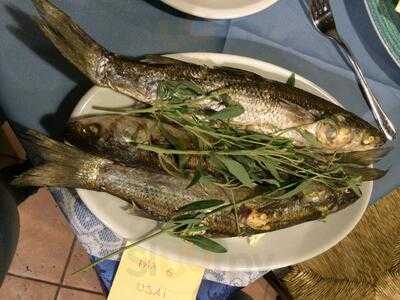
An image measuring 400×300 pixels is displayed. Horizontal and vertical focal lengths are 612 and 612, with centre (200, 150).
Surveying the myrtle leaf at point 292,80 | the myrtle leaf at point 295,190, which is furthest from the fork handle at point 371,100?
the myrtle leaf at point 295,190

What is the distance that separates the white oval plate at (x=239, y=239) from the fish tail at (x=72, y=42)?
0.04 metres

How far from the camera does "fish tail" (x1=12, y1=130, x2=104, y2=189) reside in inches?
31.1

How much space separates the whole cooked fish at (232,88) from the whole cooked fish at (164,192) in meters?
0.09

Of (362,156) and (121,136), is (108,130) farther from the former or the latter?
(362,156)

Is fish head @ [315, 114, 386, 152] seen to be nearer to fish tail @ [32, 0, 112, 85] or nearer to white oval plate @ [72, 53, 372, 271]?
white oval plate @ [72, 53, 372, 271]

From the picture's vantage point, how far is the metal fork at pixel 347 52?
0.97 meters

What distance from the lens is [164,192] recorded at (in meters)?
0.85

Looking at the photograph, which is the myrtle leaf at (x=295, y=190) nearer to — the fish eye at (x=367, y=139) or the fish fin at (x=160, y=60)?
the fish eye at (x=367, y=139)

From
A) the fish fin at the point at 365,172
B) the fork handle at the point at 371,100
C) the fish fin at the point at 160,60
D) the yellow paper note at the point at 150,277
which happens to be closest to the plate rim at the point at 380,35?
the fork handle at the point at 371,100

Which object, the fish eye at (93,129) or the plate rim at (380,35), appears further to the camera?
the plate rim at (380,35)

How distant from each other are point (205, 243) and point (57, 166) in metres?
0.23

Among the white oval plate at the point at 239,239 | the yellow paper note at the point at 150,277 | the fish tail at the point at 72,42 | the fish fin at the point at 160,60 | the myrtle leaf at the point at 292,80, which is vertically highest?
the fish tail at the point at 72,42

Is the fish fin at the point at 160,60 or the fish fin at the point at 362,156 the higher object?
the fish fin at the point at 160,60

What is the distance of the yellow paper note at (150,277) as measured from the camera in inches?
36.5
